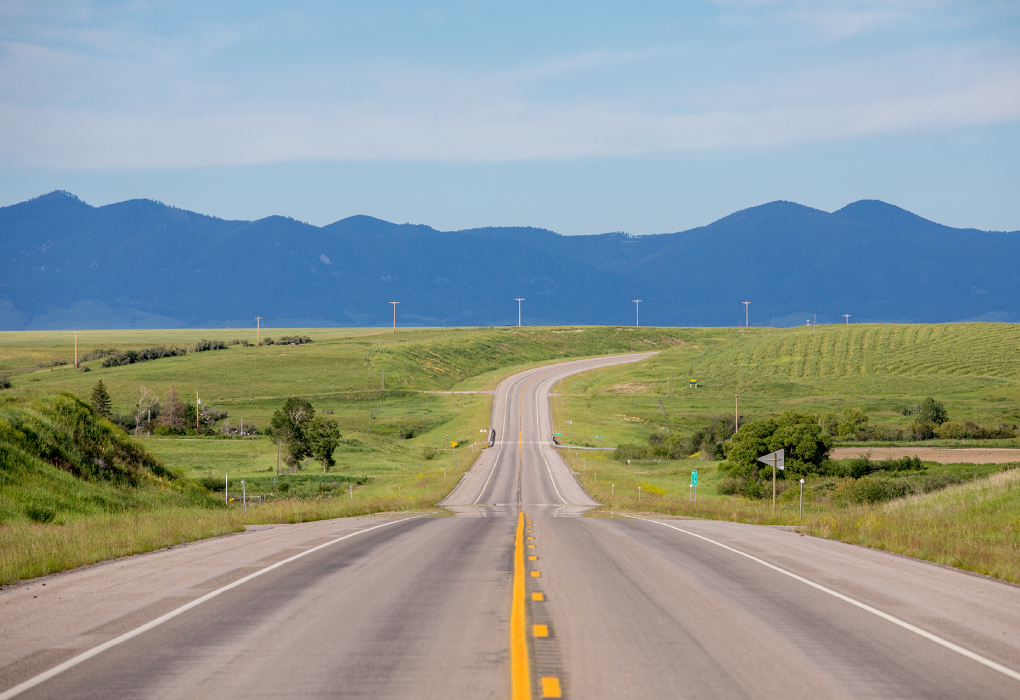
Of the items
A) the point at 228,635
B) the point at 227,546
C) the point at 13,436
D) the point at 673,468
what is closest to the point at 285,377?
the point at 673,468

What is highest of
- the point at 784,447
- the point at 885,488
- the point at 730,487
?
the point at 784,447

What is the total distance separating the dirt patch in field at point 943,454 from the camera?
2542 inches

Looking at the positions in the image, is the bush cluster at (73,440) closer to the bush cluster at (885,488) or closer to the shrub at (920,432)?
the bush cluster at (885,488)

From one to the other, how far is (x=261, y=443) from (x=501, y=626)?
82.6 m

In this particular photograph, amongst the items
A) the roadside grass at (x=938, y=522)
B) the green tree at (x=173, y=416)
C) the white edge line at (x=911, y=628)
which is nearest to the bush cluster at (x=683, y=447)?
the roadside grass at (x=938, y=522)

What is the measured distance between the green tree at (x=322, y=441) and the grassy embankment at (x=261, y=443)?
1.37 m

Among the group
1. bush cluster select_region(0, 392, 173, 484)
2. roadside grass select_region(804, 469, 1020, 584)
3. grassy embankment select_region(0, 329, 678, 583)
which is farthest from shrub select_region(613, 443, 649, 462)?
bush cluster select_region(0, 392, 173, 484)

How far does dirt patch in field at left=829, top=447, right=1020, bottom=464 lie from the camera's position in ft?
212

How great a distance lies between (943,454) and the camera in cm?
7031

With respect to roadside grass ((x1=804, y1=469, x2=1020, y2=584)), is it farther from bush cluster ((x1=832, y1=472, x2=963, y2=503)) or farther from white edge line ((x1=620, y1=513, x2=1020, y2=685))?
bush cluster ((x1=832, y1=472, x2=963, y2=503))

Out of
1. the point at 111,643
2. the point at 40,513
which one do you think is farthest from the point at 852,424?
the point at 111,643

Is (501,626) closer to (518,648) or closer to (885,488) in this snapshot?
(518,648)

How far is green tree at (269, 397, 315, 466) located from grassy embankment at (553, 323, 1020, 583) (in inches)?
1021

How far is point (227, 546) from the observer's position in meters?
18.0
